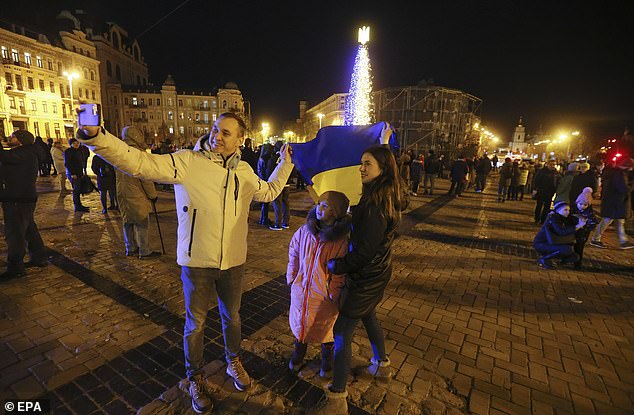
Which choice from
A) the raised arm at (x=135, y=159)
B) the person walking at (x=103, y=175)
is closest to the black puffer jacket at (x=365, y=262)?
the raised arm at (x=135, y=159)

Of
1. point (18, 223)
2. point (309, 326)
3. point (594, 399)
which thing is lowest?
point (594, 399)

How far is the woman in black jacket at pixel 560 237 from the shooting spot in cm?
631

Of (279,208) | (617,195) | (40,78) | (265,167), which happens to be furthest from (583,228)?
(40,78)

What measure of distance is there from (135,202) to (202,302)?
3.84m

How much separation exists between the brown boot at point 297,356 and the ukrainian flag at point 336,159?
66.2 inches

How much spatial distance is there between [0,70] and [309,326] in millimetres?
63011

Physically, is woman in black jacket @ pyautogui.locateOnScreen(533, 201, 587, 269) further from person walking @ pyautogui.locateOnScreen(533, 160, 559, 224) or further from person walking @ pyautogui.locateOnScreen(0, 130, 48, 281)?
person walking @ pyautogui.locateOnScreen(0, 130, 48, 281)

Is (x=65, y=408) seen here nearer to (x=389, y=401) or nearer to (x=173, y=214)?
(x=389, y=401)

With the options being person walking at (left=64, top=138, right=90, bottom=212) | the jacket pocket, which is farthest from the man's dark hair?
person walking at (left=64, top=138, right=90, bottom=212)

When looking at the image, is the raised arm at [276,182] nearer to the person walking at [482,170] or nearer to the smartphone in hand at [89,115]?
the smartphone in hand at [89,115]

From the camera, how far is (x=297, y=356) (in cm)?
312

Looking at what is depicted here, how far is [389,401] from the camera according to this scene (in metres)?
2.82

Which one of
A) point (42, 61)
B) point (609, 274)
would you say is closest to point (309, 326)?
point (609, 274)

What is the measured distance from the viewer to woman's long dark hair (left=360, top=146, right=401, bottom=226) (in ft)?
7.99
